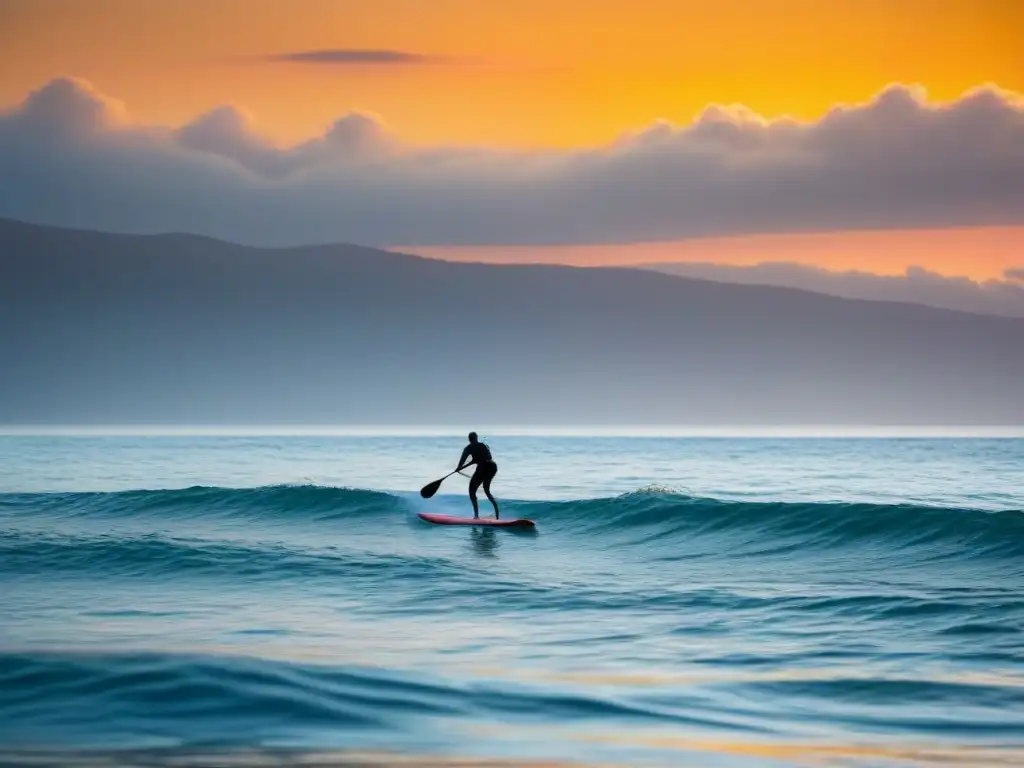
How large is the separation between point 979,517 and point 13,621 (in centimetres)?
1523

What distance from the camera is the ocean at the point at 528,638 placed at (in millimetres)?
9422

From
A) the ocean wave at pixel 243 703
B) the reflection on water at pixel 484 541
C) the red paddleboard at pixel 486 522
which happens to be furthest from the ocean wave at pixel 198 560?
the ocean wave at pixel 243 703

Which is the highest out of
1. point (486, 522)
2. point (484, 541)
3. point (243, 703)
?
point (486, 522)

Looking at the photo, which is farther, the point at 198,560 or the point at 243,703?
the point at 198,560

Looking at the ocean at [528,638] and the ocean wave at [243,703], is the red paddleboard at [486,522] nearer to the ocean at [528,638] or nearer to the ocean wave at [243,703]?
the ocean at [528,638]

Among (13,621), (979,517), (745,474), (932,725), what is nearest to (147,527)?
(13,621)

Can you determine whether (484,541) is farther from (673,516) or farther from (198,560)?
(673,516)

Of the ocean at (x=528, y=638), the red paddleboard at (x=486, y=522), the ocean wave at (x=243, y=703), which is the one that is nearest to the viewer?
the ocean at (x=528, y=638)

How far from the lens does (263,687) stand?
10836mm

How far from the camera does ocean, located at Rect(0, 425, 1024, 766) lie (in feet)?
30.9

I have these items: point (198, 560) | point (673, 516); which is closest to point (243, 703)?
point (198, 560)

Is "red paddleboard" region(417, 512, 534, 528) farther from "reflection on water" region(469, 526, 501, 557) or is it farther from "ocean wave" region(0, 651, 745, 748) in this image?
"ocean wave" region(0, 651, 745, 748)

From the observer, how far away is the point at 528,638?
43.2 feet

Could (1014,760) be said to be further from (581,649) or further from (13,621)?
(13,621)
